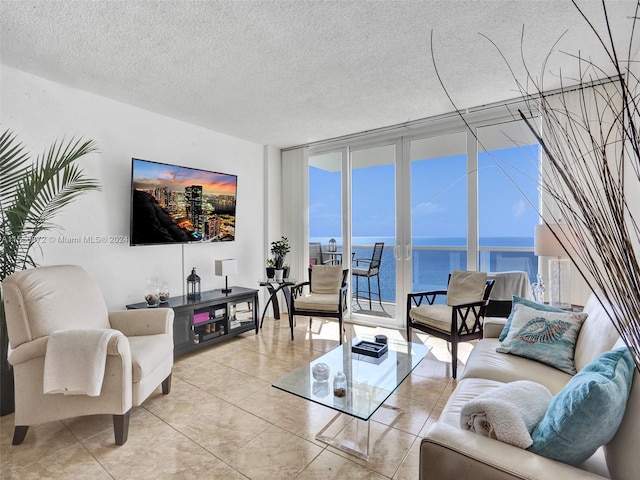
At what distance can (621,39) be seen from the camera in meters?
2.36

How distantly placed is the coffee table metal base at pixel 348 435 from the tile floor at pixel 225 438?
40 millimetres

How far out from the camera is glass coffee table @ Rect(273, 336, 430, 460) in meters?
1.87

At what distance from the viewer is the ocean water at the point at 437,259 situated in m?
3.71

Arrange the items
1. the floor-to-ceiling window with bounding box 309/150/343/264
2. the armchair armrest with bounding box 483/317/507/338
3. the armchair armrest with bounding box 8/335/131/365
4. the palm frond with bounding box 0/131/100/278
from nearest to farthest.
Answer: the armchair armrest with bounding box 8/335/131/365
the palm frond with bounding box 0/131/100/278
the armchair armrest with bounding box 483/317/507/338
the floor-to-ceiling window with bounding box 309/150/343/264

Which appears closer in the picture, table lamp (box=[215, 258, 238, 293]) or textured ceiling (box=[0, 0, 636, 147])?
textured ceiling (box=[0, 0, 636, 147])

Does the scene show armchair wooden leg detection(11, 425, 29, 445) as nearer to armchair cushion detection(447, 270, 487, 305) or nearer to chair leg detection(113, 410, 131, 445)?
chair leg detection(113, 410, 131, 445)

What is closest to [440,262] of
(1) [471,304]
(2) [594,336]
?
(1) [471,304]

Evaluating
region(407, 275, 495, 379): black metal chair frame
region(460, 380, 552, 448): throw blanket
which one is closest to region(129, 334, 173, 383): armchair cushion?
region(460, 380, 552, 448): throw blanket

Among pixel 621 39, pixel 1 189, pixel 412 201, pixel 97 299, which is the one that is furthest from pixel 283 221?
pixel 621 39

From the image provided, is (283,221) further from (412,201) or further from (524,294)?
(524,294)

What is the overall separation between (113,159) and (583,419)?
3859mm

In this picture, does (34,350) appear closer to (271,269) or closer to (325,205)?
(271,269)

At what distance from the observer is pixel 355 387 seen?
2.06 meters

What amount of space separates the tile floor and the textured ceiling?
8.38ft
